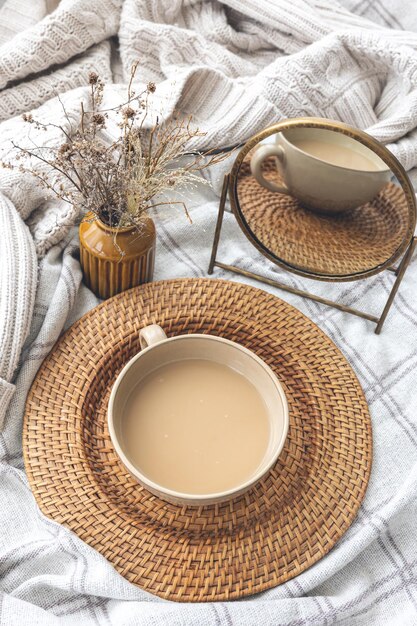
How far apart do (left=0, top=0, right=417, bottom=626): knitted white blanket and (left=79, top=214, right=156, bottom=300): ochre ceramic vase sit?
0.03 m

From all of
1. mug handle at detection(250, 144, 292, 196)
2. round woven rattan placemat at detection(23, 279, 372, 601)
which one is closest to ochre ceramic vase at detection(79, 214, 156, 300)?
round woven rattan placemat at detection(23, 279, 372, 601)

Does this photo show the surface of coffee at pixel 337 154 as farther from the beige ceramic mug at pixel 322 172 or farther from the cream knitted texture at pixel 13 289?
the cream knitted texture at pixel 13 289

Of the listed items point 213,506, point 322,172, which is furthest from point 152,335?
point 322,172

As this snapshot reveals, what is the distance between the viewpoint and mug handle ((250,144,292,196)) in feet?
2.45

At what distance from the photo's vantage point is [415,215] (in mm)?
678

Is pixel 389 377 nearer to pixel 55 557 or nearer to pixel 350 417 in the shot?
pixel 350 417

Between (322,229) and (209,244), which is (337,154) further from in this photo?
(209,244)

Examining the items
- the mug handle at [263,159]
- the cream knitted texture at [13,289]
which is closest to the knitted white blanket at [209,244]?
the cream knitted texture at [13,289]

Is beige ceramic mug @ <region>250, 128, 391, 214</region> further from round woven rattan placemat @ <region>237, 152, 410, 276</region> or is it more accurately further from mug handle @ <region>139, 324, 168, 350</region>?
mug handle @ <region>139, 324, 168, 350</region>

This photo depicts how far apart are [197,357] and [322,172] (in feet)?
0.91

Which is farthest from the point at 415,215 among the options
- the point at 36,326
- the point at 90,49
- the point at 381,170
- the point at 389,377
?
the point at 90,49

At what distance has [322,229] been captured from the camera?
2.61 ft

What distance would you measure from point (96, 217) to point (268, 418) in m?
0.30

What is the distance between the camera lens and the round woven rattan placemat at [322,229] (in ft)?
2.50
